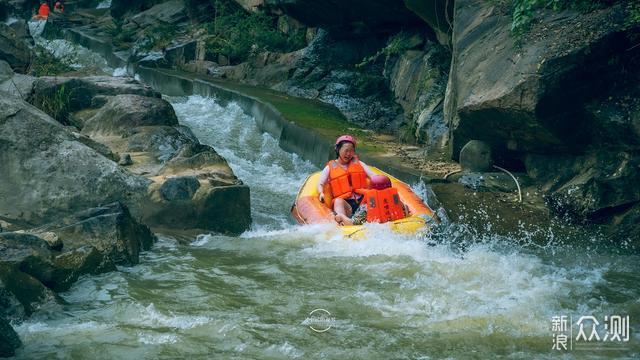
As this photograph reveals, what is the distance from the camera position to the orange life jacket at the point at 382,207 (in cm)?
787

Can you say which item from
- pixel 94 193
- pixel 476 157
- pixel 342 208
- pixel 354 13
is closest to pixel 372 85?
pixel 354 13

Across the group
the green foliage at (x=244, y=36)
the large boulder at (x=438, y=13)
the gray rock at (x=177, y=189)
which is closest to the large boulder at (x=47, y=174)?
the gray rock at (x=177, y=189)

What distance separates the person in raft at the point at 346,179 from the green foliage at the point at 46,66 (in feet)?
24.0

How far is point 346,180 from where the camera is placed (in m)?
8.72

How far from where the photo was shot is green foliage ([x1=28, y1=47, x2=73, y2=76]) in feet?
47.3

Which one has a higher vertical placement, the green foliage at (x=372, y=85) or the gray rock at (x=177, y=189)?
the green foliage at (x=372, y=85)

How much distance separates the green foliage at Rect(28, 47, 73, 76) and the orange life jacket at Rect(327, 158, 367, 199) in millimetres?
7394

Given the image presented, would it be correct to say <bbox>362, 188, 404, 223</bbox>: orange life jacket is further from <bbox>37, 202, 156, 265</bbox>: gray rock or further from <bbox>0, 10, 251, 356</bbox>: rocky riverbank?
<bbox>37, 202, 156, 265</bbox>: gray rock

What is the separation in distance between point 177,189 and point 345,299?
8.77ft

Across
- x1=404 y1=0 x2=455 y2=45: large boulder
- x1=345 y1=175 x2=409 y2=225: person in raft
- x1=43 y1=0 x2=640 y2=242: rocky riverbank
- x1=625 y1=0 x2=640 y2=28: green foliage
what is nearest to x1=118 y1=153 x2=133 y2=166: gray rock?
x1=345 y1=175 x2=409 y2=225: person in raft

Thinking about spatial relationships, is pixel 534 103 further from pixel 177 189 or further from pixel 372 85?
pixel 372 85

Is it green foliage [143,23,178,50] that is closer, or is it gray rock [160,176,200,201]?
gray rock [160,176,200,201]

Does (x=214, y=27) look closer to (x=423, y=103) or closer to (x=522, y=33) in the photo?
(x=423, y=103)

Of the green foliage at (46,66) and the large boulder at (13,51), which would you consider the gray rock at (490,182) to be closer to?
the green foliage at (46,66)
